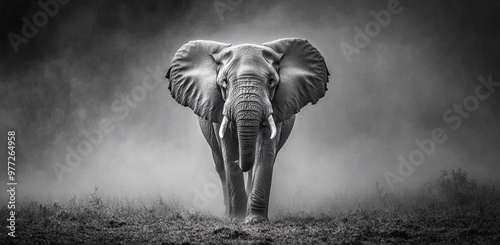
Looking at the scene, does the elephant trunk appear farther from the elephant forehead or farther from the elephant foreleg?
the elephant forehead

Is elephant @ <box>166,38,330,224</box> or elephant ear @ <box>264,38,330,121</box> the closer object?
elephant @ <box>166,38,330,224</box>

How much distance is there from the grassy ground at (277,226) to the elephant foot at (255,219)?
342mm

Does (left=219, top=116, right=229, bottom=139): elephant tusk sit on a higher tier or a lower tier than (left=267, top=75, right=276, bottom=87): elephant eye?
lower

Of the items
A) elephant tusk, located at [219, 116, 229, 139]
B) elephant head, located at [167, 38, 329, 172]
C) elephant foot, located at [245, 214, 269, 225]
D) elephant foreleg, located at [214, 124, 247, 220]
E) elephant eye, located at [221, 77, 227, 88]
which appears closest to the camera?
elephant head, located at [167, 38, 329, 172]

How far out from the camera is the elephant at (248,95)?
11289mm

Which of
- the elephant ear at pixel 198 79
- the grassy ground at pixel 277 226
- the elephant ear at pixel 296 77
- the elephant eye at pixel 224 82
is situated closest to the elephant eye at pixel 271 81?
the elephant ear at pixel 296 77

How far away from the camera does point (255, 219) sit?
11539 mm

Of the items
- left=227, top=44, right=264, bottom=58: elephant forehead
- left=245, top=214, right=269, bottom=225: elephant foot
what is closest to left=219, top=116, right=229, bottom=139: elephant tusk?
left=227, top=44, right=264, bottom=58: elephant forehead

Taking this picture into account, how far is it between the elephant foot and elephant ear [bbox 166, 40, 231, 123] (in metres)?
2.02

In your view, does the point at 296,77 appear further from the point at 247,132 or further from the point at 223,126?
the point at 247,132

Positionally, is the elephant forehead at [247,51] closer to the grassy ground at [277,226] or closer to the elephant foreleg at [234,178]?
the elephant foreleg at [234,178]

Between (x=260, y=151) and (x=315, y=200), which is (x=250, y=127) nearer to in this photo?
(x=260, y=151)

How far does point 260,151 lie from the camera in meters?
12.0

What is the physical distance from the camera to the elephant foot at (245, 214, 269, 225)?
1146 cm
